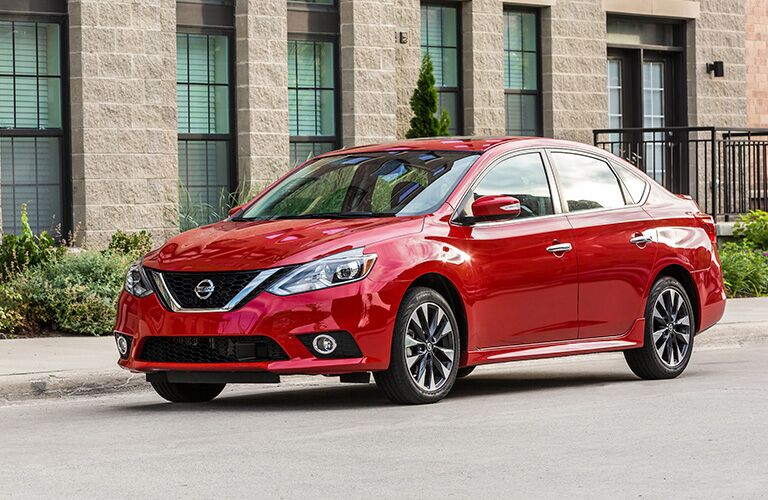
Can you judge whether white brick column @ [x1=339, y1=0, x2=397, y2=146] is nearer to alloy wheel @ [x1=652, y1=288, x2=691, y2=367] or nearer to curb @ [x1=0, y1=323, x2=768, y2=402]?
curb @ [x1=0, y1=323, x2=768, y2=402]

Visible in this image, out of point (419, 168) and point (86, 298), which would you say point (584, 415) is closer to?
point (419, 168)

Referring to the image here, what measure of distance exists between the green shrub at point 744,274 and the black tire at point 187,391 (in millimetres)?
9934

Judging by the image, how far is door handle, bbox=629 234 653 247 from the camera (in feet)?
35.7

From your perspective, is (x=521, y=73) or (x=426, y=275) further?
(x=521, y=73)

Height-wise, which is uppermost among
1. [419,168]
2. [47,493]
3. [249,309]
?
[419,168]

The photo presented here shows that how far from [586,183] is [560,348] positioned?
1.32 m

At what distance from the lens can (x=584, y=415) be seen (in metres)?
9.02

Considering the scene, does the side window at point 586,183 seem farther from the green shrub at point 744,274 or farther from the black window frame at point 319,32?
the green shrub at point 744,274

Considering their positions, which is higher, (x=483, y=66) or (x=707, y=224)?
(x=483, y=66)

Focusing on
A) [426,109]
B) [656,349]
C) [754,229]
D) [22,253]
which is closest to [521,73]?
[426,109]

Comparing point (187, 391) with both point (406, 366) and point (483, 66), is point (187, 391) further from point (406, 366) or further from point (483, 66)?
point (483, 66)

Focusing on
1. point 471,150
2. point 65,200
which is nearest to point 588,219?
point 471,150

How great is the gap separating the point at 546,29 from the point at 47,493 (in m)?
15.2

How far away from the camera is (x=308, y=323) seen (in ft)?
29.2
